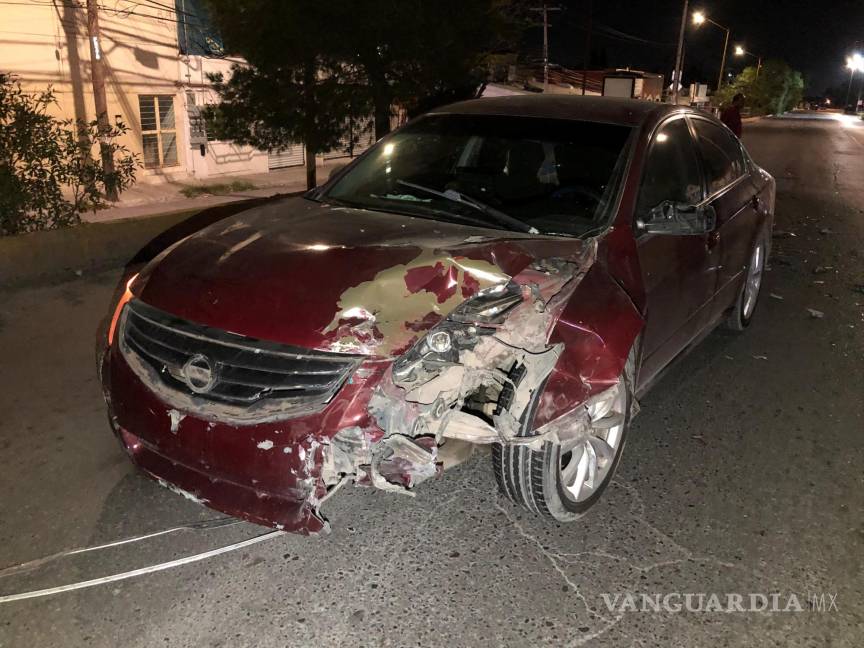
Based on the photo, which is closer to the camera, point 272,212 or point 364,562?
point 364,562

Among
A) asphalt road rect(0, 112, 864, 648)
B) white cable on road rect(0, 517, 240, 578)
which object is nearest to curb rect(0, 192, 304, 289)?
asphalt road rect(0, 112, 864, 648)


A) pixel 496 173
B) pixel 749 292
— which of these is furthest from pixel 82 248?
pixel 749 292

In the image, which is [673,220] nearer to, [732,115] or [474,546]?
[474,546]

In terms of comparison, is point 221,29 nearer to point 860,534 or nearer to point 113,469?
point 113,469

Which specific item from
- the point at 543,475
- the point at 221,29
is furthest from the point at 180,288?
the point at 221,29

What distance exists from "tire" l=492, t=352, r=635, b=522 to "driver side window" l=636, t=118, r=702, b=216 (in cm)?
100

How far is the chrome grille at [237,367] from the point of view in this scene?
7.99 feet

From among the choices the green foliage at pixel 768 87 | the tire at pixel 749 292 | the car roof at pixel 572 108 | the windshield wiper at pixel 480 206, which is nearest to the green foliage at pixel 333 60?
the car roof at pixel 572 108

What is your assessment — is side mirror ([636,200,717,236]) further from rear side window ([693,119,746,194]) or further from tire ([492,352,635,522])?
rear side window ([693,119,746,194])

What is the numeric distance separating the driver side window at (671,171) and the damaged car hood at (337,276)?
2.56 ft

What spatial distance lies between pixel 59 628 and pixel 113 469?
1.10 meters

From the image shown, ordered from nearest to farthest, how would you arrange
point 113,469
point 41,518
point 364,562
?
→ point 364,562 → point 41,518 → point 113,469

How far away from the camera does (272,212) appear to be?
3.62m

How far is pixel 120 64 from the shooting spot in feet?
48.2
